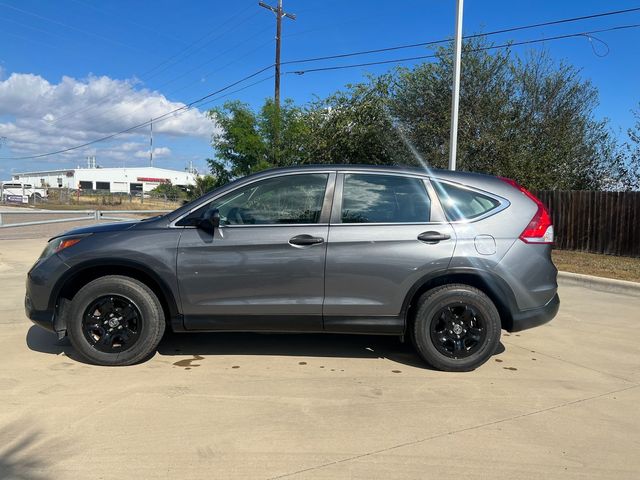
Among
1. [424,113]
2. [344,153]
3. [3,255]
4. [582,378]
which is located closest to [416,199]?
[582,378]

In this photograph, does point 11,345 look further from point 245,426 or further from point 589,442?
point 589,442

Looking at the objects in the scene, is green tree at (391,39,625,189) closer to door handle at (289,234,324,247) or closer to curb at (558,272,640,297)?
curb at (558,272,640,297)

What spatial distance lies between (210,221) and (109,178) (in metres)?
127

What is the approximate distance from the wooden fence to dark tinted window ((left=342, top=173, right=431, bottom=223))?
10907 mm

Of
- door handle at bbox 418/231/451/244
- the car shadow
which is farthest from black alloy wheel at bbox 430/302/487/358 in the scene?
door handle at bbox 418/231/451/244

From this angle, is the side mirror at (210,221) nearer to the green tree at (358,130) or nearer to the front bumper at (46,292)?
the front bumper at (46,292)

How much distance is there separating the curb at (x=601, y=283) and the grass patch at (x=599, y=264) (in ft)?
1.84

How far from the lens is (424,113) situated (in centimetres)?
1653

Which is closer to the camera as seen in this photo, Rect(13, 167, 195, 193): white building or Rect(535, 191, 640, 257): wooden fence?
Rect(535, 191, 640, 257): wooden fence

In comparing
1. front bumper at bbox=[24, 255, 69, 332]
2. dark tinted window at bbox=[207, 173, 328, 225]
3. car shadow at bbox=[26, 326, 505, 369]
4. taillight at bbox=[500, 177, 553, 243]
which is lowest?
car shadow at bbox=[26, 326, 505, 369]

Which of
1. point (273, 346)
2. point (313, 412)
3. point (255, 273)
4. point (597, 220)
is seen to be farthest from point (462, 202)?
point (597, 220)

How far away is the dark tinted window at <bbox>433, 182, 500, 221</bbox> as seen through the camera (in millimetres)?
4266

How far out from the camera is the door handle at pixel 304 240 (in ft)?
13.6

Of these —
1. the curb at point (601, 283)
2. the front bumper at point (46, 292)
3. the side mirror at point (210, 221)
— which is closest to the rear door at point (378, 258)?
the side mirror at point (210, 221)
